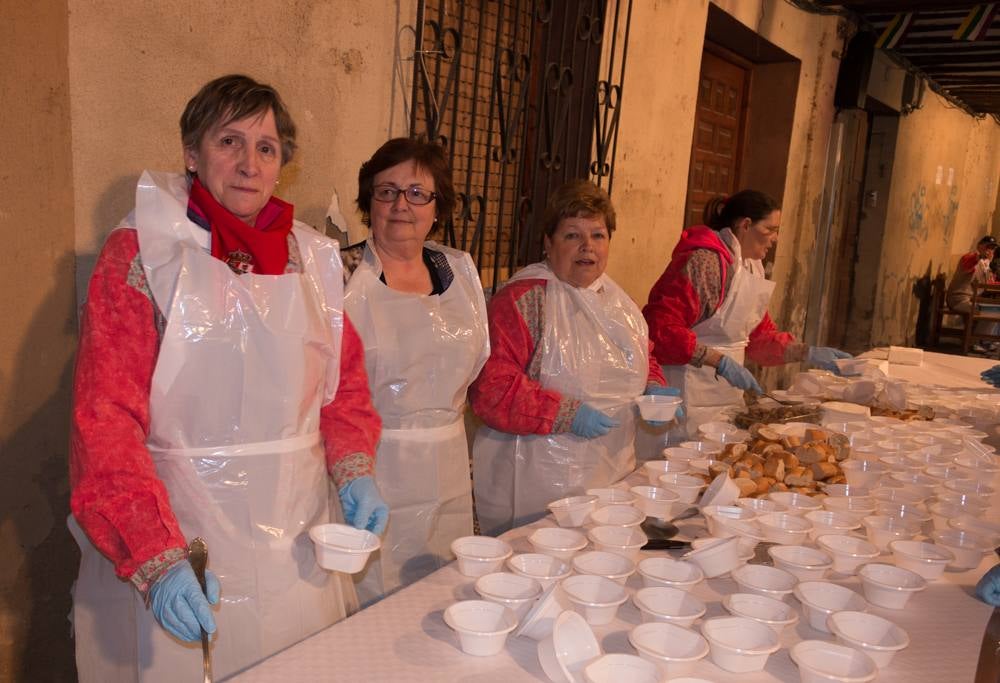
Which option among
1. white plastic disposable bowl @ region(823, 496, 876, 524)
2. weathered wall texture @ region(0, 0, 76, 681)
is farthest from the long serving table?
weathered wall texture @ region(0, 0, 76, 681)

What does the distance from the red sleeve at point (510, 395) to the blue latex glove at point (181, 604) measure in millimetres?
1315

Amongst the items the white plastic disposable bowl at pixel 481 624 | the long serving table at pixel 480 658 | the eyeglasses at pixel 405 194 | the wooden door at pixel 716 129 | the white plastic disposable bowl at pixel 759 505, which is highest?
the wooden door at pixel 716 129

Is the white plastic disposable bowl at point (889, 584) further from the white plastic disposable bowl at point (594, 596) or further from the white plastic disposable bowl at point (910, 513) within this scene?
the white plastic disposable bowl at point (594, 596)

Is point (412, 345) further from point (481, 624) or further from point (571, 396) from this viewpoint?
point (481, 624)

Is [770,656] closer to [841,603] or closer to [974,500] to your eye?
[841,603]

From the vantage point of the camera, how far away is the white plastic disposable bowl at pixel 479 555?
1643 millimetres

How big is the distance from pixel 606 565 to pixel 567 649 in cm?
35

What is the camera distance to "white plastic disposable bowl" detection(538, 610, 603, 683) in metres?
1.31

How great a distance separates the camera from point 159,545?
1449 millimetres

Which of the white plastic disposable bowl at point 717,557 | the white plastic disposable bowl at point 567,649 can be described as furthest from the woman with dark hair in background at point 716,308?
the white plastic disposable bowl at point 567,649

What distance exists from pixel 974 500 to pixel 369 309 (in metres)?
1.74

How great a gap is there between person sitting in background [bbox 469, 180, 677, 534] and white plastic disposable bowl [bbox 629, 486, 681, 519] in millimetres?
575

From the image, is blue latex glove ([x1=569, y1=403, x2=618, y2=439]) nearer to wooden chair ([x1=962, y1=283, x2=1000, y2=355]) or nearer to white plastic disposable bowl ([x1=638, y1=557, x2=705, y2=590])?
white plastic disposable bowl ([x1=638, y1=557, x2=705, y2=590])

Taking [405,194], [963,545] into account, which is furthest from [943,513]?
[405,194]
